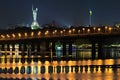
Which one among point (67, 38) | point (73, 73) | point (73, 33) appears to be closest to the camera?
point (73, 73)

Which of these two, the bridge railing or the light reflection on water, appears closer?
the light reflection on water

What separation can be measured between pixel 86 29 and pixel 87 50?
37.5 metres

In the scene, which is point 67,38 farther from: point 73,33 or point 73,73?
point 73,73

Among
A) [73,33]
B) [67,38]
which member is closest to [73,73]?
[73,33]

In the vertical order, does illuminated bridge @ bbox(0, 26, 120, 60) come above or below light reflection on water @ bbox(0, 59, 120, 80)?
above

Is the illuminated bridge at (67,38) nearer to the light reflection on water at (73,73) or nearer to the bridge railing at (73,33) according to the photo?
the bridge railing at (73,33)

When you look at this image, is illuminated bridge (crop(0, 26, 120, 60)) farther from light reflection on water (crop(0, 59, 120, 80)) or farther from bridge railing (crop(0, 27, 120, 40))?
light reflection on water (crop(0, 59, 120, 80))

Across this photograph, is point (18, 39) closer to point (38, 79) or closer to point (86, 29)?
point (86, 29)

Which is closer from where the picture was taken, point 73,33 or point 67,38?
point 73,33

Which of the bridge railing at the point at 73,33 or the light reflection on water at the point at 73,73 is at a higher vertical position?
the bridge railing at the point at 73,33

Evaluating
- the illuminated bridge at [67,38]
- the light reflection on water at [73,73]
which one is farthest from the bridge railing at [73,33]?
the light reflection on water at [73,73]

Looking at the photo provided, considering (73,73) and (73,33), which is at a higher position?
(73,33)

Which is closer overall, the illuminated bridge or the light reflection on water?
the light reflection on water

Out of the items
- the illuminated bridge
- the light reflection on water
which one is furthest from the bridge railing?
the light reflection on water
